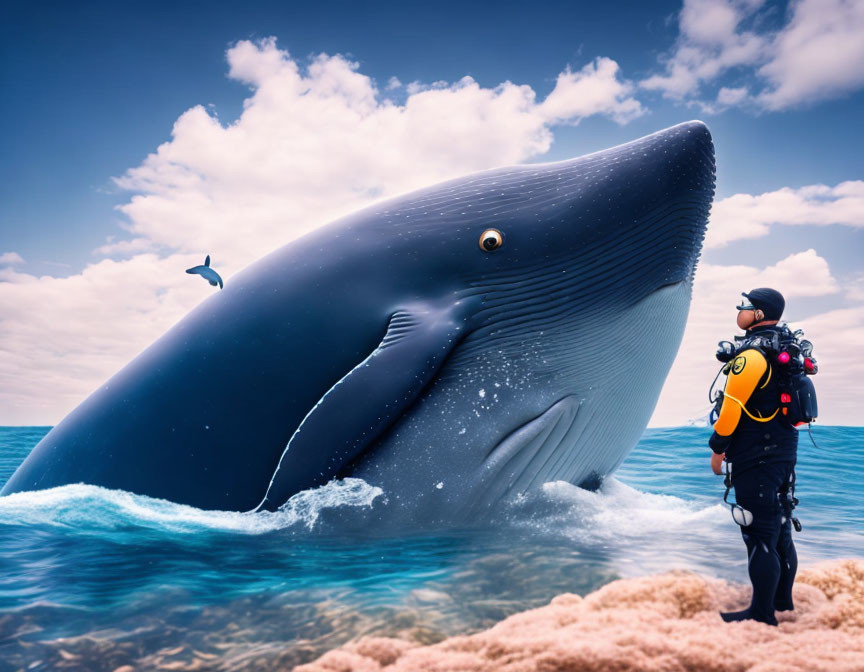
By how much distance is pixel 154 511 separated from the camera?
6.71 metres

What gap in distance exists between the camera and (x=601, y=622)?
3932mm

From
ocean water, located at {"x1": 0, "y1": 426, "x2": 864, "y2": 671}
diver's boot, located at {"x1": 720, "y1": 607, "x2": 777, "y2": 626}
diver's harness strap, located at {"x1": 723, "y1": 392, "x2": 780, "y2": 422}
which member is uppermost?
diver's harness strap, located at {"x1": 723, "y1": 392, "x2": 780, "y2": 422}

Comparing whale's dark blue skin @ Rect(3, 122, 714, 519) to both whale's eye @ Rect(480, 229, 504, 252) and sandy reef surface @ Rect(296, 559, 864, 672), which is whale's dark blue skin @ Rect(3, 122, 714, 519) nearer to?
whale's eye @ Rect(480, 229, 504, 252)

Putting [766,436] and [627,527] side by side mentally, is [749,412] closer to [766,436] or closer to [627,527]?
[766,436]

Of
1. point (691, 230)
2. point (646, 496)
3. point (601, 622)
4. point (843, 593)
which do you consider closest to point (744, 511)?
point (843, 593)

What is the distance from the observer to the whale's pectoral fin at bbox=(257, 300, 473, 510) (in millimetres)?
5766

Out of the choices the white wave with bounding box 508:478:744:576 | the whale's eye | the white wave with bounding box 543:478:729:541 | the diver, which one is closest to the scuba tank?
the diver

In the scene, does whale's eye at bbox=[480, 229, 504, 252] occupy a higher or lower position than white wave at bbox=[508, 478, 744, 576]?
higher

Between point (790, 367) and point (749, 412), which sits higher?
point (790, 367)

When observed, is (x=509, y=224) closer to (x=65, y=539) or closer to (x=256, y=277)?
(x=256, y=277)

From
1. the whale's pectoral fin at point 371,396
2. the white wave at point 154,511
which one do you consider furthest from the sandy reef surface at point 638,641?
the white wave at point 154,511

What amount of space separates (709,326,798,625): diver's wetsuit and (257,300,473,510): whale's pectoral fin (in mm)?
2318

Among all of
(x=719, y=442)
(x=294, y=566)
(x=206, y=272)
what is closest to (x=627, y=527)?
(x=719, y=442)

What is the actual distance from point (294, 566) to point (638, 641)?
9.15ft
